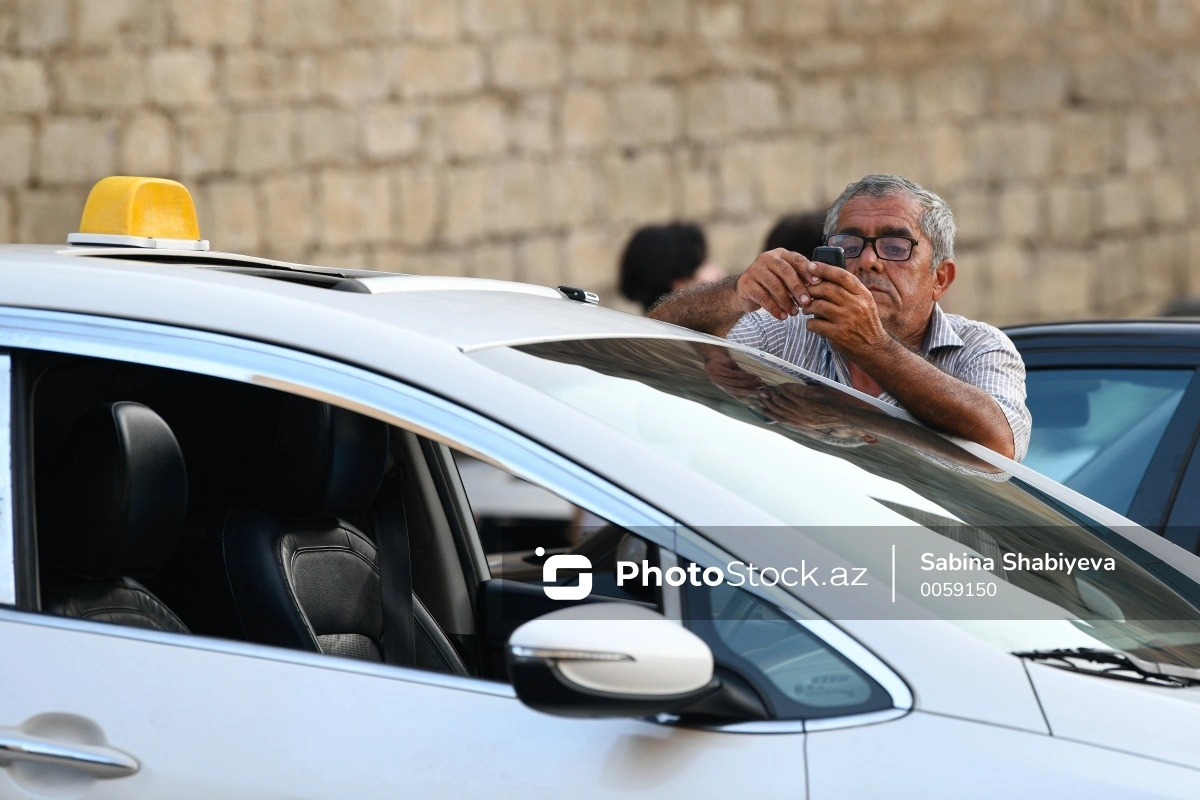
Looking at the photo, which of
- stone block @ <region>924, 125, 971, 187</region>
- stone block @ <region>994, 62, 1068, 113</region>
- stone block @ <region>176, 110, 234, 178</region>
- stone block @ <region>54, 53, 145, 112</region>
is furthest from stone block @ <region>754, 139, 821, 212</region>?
stone block @ <region>54, 53, 145, 112</region>

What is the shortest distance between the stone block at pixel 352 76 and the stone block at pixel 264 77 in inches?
3.7

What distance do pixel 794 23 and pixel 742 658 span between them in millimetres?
11891

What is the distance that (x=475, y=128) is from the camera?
36.7 ft

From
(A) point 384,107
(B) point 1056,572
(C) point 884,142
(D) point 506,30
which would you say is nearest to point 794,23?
(C) point 884,142

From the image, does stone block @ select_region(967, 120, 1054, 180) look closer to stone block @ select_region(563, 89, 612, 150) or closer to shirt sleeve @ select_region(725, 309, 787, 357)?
stone block @ select_region(563, 89, 612, 150)

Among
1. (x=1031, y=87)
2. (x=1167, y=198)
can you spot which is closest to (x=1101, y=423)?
(x=1031, y=87)

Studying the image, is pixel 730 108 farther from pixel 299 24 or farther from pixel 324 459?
pixel 324 459

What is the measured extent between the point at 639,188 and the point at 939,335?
8.92 m

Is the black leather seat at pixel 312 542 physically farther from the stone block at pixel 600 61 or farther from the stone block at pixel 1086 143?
A: the stone block at pixel 1086 143

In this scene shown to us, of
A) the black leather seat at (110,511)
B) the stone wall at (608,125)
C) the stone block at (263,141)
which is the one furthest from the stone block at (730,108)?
the black leather seat at (110,511)

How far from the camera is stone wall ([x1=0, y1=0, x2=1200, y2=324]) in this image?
31.5ft

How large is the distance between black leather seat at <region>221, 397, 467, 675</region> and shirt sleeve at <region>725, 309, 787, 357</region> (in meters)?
1.18

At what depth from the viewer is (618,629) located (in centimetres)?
177

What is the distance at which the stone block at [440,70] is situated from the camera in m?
10.8
